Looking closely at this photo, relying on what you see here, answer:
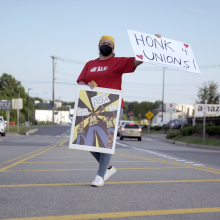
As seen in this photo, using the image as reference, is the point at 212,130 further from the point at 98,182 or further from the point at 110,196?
the point at 110,196

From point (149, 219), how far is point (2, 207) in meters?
1.71

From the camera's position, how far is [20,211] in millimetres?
4219

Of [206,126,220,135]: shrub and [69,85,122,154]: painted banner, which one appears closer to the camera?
[69,85,122,154]: painted banner

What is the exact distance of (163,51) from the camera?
20.9 ft

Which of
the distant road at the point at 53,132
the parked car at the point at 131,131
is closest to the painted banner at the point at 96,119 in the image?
the parked car at the point at 131,131

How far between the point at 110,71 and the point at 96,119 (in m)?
0.78

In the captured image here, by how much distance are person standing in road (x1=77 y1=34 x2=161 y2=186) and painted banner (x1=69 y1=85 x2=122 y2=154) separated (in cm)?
16

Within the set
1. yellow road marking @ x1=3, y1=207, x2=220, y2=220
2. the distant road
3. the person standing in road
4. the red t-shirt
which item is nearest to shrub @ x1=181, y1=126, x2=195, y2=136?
the distant road

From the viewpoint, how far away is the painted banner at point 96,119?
231 inches

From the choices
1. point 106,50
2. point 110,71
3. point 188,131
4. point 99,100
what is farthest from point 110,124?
point 188,131

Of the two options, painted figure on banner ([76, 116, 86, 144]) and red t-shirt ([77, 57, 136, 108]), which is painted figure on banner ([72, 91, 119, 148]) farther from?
red t-shirt ([77, 57, 136, 108])

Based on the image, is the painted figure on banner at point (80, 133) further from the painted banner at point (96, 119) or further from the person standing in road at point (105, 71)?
the person standing in road at point (105, 71)

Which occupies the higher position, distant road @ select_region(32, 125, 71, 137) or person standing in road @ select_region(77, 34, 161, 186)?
person standing in road @ select_region(77, 34, 161, 186)

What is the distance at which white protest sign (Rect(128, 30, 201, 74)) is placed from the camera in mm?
6066
